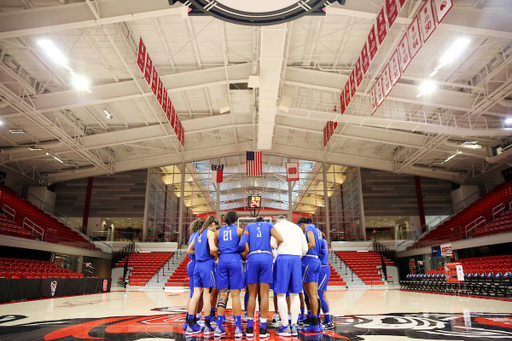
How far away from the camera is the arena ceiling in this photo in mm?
11047

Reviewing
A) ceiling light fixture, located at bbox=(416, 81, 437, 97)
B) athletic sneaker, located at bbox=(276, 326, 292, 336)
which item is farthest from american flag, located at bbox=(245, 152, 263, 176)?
athletic sneaker, located at bbox=(276, 326, 292, 336)

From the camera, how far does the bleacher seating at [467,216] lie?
779 inches

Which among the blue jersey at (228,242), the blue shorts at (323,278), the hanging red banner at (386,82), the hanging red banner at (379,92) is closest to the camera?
the blue jersey at (228,242)

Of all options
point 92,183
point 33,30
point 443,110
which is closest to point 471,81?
point 443,110

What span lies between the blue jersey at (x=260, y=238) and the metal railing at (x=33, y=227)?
18155mm

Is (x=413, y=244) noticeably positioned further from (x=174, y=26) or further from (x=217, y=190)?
(x=174, y=26)

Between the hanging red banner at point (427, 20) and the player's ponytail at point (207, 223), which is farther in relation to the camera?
the hanging red banner at point (427, 20)

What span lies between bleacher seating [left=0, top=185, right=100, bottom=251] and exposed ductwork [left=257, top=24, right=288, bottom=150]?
520 inches

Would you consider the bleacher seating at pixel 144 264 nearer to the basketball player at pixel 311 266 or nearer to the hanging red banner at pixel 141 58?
the hanging red banner at pixel 141 58

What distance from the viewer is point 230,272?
4578 mm

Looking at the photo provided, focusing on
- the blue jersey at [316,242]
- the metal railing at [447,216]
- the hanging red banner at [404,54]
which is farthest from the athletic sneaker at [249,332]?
the metal railing at [447,216]

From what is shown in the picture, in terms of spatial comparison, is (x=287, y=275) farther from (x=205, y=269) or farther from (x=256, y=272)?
(x=205, y=269)

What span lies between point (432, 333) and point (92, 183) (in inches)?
1063

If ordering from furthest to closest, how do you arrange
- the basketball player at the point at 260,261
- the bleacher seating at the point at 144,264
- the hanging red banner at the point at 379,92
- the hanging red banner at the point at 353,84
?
the bleacher seating at the point at 144,264, the hanging red banner at the point at 353,84, the hanging red banner at the point at 379,92, the basketball player at the point at 260,261
